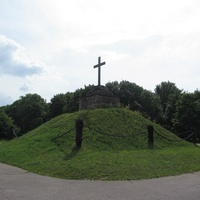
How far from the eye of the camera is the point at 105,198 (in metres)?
5.84

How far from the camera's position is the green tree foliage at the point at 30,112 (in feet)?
203

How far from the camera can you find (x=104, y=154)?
10445mm

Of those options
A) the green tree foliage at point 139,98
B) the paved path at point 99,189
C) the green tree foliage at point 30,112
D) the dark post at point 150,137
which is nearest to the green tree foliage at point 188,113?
the green tree foliage at point 139,98

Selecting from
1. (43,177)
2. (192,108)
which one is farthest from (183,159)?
(192,108)

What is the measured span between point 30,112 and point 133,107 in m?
27.7

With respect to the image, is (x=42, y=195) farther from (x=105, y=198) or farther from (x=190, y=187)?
(x=190, y=187)

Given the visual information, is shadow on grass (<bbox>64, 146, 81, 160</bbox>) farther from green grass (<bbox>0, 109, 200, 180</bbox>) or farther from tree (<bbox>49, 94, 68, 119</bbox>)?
tree (<bbox>49, 94, 68, 119</bbox>)

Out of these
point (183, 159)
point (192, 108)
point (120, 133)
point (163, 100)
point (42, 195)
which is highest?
point (163, 100)

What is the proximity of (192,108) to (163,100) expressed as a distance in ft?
67.1

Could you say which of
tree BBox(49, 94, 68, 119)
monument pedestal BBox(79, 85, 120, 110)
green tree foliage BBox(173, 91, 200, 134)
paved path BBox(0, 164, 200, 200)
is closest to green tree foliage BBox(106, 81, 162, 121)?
green tree foliage BBox(173, 91, 200, 134)

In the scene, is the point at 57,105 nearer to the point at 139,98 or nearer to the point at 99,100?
the point at 139,98

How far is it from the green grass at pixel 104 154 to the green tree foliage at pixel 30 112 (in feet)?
152

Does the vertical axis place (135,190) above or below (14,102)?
below

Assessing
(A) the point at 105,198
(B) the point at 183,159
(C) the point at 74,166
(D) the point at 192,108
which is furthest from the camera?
(D) the point at 192,108
